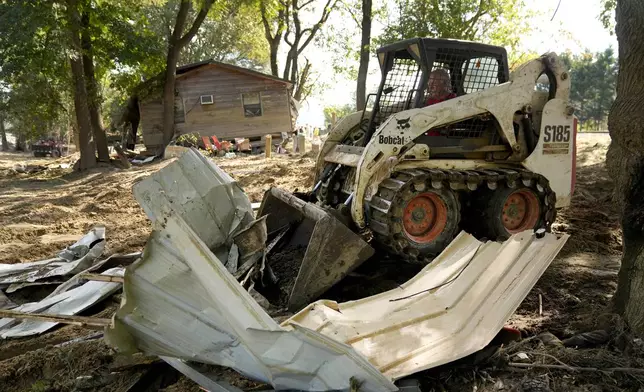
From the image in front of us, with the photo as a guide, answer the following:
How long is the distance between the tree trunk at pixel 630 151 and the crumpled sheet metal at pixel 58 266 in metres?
5.27

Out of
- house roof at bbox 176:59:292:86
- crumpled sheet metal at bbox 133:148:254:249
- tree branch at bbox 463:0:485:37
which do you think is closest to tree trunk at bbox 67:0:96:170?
house roof at bbox 176:59:292:86

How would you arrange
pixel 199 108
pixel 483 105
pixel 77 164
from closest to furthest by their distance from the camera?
pixel 483 105, pixel 77 164, pixel 199 108

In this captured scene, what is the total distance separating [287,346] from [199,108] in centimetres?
2089

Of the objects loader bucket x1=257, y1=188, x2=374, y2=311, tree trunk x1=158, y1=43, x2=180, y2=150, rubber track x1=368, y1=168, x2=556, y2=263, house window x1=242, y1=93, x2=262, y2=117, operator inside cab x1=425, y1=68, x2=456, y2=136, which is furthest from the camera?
house window x1=242, y1=93, x2=262, y2=117

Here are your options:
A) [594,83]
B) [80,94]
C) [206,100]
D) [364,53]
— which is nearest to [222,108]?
[206,100]

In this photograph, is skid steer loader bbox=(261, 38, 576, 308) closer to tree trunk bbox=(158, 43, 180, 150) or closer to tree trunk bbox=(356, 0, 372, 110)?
tree trunk bbox=(356, 0, 372, 110)

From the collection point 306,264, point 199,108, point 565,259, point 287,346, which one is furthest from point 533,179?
point 199,108

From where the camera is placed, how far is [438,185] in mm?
5598

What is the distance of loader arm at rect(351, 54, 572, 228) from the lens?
17.8 ft

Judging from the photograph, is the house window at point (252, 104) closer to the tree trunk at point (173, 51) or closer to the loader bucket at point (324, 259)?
the tree trunk at point (173, 51)

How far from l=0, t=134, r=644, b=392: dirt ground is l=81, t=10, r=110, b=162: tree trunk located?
535cm

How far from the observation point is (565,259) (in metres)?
5.95

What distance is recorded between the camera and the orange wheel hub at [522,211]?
245 inches

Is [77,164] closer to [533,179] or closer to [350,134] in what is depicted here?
[350,134]
